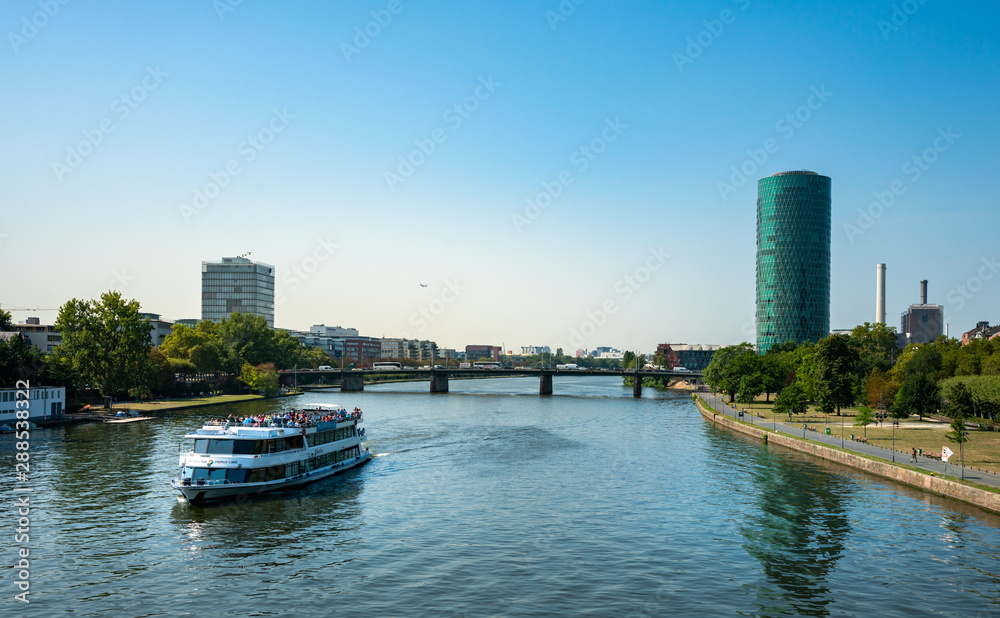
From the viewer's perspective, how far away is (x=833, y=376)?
112m

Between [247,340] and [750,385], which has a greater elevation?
[247,340]

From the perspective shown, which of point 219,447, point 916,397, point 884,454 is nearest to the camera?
point 219,447

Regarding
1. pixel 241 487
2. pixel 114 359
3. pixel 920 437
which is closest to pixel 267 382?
pixel 114 359

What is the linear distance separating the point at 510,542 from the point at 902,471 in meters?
34.7

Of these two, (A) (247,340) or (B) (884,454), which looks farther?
(A) (247,340)

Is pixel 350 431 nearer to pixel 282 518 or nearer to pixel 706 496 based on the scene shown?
pixel 282 518

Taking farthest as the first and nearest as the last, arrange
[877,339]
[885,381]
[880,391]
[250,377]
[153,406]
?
1. [877,339]
2. [250,377]
3. [153,406]
4. [885,381]
5. [880,391]

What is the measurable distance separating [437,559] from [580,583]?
791 cm

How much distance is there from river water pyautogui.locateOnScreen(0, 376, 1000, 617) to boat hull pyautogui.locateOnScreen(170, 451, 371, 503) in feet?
2.66

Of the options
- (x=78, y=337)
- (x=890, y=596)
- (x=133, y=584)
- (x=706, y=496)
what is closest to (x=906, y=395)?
(x=706, y=496)

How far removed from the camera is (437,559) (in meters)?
37.1

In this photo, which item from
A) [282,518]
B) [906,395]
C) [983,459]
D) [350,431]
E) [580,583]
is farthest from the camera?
[906,395]

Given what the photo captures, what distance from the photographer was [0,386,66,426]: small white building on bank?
87375 millimetres

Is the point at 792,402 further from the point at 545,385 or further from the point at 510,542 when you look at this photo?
the point at 545,385
